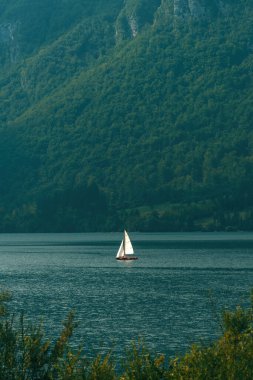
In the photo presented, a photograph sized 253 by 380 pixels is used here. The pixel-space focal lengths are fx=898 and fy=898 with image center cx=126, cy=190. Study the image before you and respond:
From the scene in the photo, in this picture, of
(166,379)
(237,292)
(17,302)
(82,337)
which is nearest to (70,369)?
(166,379)

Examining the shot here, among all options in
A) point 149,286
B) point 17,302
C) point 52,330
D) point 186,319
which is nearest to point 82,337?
point 52,330

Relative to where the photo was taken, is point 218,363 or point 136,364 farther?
point 218,363

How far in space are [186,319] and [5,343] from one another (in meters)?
69.6

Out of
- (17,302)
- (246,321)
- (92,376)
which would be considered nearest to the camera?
(92,376)

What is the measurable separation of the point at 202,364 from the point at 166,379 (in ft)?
10.3

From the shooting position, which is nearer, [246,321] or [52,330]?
[246,321]

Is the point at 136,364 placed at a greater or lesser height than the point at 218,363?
greater

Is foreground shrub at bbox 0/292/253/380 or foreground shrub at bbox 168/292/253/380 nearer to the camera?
foreground shrub at bbox 168/292/253/380

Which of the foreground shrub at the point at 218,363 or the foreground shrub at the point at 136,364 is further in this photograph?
the foreground shrub at the point at 136,364

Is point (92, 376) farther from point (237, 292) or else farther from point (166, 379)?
point (237, 292)

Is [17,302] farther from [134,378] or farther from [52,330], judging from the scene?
[134,378]

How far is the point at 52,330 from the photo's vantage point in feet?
416

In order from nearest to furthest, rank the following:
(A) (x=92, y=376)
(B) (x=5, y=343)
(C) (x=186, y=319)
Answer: (A) (x=92, y=376)
(B) (x=5, y=343)
(C) (x=186, y=319)

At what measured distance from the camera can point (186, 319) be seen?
137625mm
